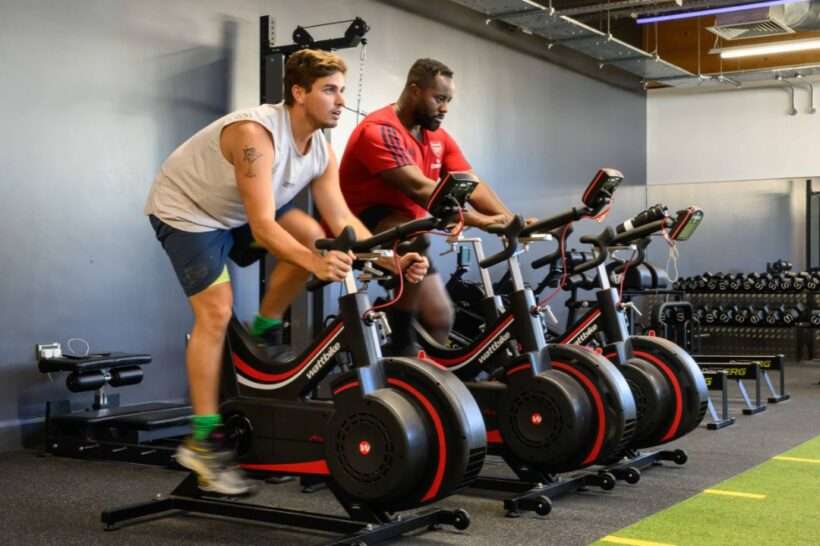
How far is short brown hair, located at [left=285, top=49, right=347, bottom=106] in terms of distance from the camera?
2914 mm

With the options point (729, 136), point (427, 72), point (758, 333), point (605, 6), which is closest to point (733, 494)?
point (427, 72)

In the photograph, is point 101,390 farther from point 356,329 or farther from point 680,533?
point 680,533

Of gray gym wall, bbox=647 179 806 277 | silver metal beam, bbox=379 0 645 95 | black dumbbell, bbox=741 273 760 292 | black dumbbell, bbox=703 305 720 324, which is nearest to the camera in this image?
silver metal beam, bbox=379 0 645 95

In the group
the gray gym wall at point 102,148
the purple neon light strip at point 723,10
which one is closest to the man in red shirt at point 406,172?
the gray gym wall at point 102,148

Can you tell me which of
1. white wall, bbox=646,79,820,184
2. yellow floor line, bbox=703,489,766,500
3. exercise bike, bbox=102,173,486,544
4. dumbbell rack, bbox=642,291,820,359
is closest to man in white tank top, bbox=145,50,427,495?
exercise bike, bbox=102,173,486,544

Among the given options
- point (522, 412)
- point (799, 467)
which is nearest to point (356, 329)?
point (522, 412)

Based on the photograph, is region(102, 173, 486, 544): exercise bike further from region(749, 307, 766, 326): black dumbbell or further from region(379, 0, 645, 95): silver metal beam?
region(749, 307, 766, 326): black dumbbell

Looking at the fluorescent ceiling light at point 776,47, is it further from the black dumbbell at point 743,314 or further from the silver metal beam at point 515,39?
the black dumbbell at point 743,314

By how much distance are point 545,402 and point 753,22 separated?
5.99 m

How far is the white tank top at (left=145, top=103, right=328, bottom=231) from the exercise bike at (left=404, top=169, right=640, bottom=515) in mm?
764

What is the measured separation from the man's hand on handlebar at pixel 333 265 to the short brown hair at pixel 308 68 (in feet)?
1.87

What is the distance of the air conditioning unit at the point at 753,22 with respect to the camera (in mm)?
8211

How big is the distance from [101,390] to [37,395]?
0.31 meters

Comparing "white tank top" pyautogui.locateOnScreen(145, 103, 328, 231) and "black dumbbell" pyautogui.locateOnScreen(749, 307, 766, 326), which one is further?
"black dumbbell" pyautogui.locateOnScreen(749, 307, 766, 326)
